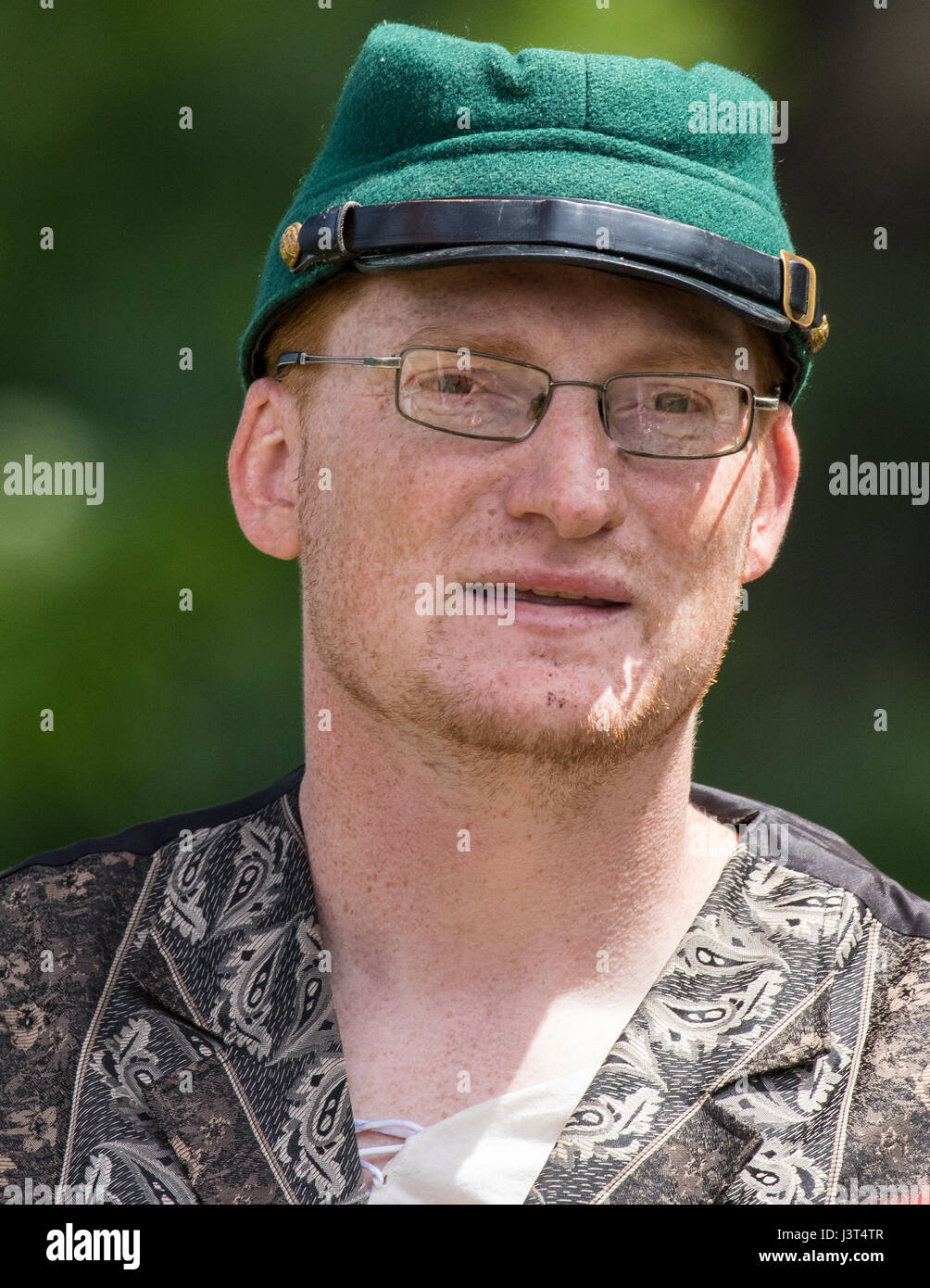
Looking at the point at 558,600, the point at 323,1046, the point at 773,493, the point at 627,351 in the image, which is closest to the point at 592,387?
the point at 627,351

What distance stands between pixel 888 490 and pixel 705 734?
0.69 m

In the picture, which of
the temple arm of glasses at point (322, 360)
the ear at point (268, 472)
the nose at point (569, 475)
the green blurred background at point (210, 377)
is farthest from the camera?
the green blurred background at point (210, 377)

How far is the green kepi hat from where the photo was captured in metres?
1.60

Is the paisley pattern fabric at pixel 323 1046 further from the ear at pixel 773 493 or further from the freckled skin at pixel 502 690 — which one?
the ear at pixel 773 493

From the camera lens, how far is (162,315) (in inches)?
135

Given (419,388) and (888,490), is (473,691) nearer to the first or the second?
(419,388)

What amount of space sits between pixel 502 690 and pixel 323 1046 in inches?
16.7

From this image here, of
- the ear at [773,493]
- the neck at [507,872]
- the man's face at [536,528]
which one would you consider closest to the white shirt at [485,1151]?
the neck at [507,872]

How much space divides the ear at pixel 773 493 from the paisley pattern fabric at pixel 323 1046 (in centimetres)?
31

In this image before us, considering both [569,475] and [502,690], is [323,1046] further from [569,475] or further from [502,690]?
[569,475]

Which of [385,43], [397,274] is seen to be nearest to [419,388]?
[397,274]

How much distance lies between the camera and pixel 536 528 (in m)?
1.60

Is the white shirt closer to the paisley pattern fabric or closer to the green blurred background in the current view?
the paisley pattern fabric

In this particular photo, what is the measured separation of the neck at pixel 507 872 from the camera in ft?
5.67
